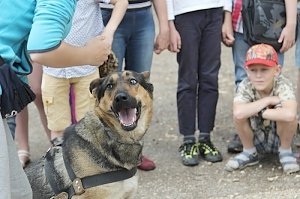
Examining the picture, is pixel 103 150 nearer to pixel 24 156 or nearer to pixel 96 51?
pixel 96 51

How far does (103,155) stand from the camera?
147 inches

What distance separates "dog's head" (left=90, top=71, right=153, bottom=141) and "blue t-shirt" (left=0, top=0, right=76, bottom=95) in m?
1.01

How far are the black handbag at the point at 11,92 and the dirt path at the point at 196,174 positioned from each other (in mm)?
2079

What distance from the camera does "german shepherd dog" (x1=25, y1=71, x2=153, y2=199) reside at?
366cm

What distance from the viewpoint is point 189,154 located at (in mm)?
5227

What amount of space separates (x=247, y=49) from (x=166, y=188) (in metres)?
1.42

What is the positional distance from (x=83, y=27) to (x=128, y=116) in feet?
2.91

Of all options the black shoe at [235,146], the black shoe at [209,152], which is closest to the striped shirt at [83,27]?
the black shoe at [209,152]

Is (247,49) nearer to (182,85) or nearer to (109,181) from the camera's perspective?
(182,85)

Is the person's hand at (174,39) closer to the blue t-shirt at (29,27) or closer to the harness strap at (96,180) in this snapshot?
the harness strap at (96,180)

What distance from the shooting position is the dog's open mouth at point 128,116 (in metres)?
3.78

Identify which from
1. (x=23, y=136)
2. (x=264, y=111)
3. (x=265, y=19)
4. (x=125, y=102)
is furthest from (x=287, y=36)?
(x=23, y=136)

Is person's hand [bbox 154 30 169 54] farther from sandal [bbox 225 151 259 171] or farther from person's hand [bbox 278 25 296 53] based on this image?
sandal [bbox 225 151 259 171]

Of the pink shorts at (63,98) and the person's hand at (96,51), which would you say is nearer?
the person's hand at (96,51)
